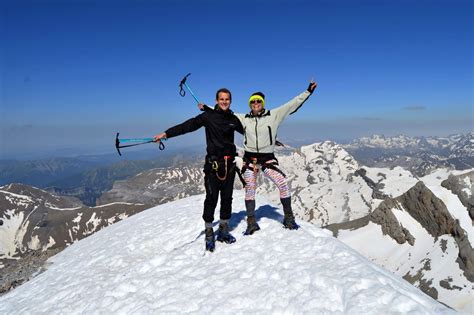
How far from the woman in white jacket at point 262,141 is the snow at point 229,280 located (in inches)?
66.0

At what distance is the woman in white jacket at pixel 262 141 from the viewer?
13.2 meters

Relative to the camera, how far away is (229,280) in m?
10.6

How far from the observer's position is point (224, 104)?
12641 millimetres

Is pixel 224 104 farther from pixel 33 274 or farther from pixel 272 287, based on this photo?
pixel 33 274

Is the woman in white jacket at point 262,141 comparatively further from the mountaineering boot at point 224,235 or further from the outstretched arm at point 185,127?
the outstretched arm at point 185,127

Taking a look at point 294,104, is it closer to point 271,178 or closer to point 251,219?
point 271,178

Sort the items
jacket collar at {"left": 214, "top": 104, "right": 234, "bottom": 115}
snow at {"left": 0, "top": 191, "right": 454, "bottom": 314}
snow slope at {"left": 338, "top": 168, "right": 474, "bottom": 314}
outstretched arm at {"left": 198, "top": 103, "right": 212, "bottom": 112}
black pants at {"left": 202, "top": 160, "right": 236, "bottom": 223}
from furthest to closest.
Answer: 1. snow slope at {"left": 338, "top": 168, "right": 474, "bottom": 314}
2. outstretched arm at {"left": 198, "top": 103, "right": 212, "bottom": 112}
3. black pants at {"left": 202, "top": 160, "right": 236, "bottom": 223}
4. jacket collar at {"left": 214, "top": 104, "right": 234, "bottom": 115}
5. snow at {"left": 0, "top": 191, "right": 454, "bottom": 314}

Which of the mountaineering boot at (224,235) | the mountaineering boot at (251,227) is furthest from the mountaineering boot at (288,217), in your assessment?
the mountaineering boot at (224,235)

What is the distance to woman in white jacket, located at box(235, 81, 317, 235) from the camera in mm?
13179

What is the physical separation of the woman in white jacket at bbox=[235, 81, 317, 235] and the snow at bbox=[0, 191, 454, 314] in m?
1.68

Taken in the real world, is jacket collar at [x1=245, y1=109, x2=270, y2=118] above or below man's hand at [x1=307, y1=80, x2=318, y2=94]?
below

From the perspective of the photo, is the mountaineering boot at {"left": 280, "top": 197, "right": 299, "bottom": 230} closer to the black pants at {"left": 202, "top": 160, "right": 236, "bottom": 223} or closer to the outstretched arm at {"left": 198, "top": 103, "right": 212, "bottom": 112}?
the black pants at {"left": 202, "top": 160, "right": 236, "bottom": 223}

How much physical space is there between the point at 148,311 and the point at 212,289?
1.96 metres

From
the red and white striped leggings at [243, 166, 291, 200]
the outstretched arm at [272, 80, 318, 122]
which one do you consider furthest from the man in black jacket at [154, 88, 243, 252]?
the outstretched arm at [272, 80, 318, 122]
